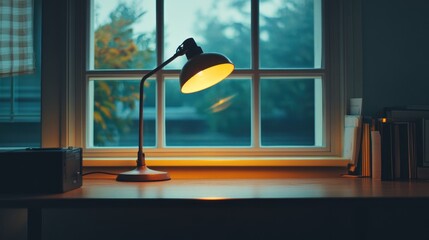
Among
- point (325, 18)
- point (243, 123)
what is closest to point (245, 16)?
point (325, 18)

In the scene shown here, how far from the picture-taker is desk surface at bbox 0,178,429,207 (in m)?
1.69

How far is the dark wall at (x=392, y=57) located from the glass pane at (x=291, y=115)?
0.95ft

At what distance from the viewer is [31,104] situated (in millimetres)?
2691

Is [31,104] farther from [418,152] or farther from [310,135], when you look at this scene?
[418,152]

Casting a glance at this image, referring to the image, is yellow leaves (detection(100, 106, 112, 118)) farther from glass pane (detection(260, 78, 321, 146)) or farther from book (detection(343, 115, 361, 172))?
book (detection(343, 115, 361, 172))

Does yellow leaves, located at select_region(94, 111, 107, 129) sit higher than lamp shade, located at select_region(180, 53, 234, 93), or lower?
lower

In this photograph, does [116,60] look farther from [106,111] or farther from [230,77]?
[230,77]

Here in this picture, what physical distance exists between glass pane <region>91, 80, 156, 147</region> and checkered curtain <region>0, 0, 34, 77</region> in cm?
52

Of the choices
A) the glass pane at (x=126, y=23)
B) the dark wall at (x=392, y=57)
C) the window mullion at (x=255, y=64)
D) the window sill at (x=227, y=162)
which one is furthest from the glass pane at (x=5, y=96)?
the dark wall at (x=392, y=57)

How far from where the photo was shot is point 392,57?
251cm

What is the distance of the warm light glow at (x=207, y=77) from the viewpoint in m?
2.20

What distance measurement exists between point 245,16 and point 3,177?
1466 millimetres

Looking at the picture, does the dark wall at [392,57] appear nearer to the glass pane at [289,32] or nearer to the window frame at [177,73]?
the window frame at [177,73]

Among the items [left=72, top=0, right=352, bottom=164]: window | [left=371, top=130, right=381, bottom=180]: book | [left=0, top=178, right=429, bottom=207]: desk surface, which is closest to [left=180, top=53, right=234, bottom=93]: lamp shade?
[left=72, top=0, right=352, bottom=164]: window
